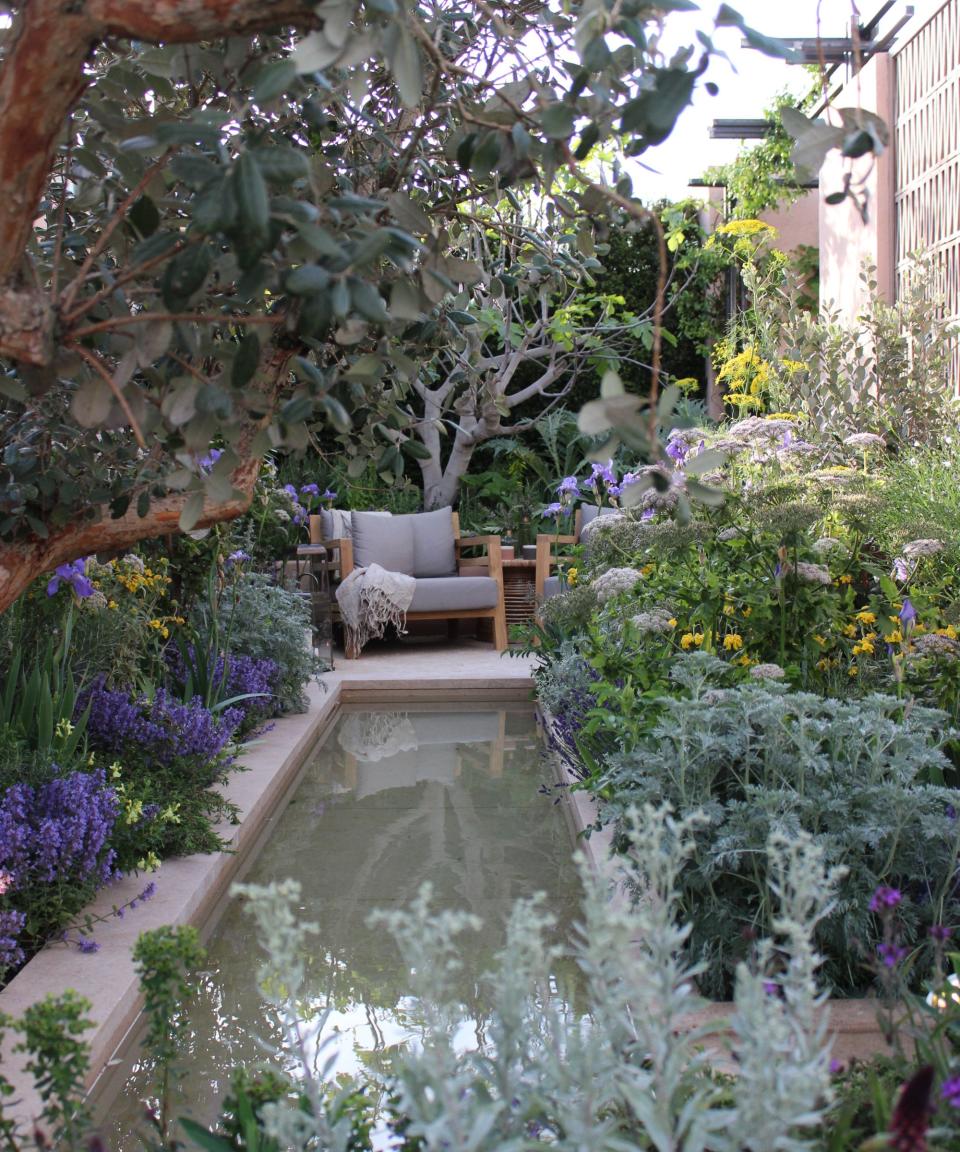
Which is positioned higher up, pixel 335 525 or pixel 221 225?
pixel 221 225

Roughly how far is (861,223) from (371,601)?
360 cm

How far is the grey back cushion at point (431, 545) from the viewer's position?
8.23 meters

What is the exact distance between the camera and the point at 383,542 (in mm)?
8102

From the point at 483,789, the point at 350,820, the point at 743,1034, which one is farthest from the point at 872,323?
the point at 743,1034

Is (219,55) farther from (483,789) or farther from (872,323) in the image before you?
(872,323)

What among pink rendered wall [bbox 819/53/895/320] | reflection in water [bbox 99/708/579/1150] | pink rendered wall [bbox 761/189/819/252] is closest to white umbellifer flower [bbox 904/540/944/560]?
reflection in water [bbox 99/708/579/1150]

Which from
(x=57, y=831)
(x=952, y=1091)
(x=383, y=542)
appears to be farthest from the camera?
(x=383, y=542)

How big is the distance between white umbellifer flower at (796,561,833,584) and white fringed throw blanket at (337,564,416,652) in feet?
14.8

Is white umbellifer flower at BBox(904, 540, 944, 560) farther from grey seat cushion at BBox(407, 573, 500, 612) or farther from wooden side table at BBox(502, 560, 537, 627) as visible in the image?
wooden side table at BBox(502, 560, 537, 627)

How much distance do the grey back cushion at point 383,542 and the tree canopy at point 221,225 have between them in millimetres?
6023

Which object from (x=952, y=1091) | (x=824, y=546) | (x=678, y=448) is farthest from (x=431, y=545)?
(x=952, y=1091)

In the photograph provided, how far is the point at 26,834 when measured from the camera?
8.16 feet

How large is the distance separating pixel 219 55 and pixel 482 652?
6.38 metres

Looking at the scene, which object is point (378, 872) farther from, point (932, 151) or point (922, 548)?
point (932, 151)
